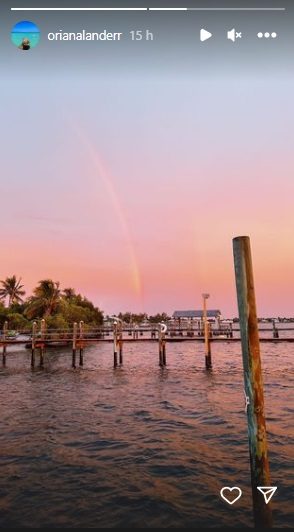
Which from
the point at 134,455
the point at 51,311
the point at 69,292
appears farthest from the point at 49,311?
the point at 134,455

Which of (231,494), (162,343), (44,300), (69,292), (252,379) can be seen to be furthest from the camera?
(69,292)

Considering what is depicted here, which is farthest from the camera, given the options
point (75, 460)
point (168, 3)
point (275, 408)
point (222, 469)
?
point (275, 408)

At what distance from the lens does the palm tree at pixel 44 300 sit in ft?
147

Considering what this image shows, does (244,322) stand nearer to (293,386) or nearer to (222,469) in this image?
(222,469)

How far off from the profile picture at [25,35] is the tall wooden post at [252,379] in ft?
11.2

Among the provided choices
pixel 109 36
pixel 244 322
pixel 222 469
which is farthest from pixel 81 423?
pixel 109 36

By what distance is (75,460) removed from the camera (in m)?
7.12

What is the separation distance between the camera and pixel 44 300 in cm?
4488

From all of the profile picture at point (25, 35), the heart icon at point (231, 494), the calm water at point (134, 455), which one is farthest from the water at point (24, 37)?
the heart icon at point (231, 494)

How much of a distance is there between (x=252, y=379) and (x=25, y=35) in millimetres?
4772

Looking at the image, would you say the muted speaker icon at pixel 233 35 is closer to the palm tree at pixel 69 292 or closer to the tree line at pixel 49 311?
the tree line at pixel 49 311

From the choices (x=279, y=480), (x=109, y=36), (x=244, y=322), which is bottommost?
(x=279, y=480)

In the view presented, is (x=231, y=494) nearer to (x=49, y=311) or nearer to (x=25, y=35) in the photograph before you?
(x=25, y=35)

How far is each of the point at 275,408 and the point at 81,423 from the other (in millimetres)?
6023
